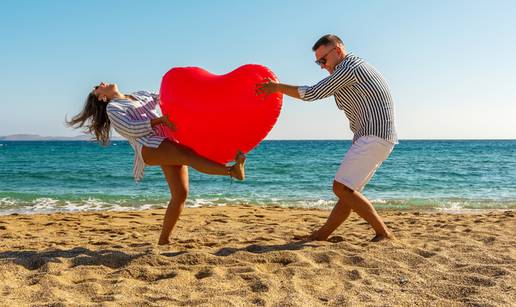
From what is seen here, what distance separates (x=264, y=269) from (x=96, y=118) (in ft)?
7.18

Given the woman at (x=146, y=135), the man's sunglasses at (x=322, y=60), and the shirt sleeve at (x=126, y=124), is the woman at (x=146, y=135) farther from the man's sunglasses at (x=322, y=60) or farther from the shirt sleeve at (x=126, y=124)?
the man's sunglasses at (x=322, y=60)

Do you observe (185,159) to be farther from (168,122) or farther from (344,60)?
(344,60)

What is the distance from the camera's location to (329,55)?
4.74 m

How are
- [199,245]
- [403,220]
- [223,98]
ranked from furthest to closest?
[403,220] < [199,245] < [223,98]

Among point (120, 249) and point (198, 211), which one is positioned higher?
point (120, 249)

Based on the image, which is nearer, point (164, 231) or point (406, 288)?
point (406, 288)

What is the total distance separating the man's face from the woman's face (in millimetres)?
1955

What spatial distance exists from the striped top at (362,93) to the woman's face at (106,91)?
1747 mm

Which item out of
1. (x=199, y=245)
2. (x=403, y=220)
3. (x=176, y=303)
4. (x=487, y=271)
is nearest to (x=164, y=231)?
(x=199, y=245)

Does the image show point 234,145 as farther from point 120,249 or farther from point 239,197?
point 239,197

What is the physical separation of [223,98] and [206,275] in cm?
151

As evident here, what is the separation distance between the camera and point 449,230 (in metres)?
6.03

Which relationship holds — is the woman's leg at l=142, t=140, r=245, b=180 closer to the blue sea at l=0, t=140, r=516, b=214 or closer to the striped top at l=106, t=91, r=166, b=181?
the striped top at l=106, t=91, r=166, b=181

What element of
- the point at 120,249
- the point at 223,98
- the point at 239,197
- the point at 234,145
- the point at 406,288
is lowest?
the point at 239,197
